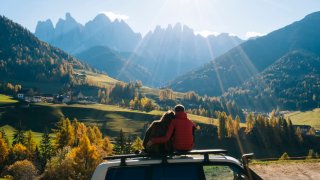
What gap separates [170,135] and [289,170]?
18.5 meters

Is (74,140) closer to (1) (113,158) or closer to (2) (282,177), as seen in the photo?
(2) (282,177)

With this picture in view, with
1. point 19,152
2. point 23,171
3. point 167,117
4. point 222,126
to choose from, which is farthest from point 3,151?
point 167,117

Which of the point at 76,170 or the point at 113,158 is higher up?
the point at 113,158

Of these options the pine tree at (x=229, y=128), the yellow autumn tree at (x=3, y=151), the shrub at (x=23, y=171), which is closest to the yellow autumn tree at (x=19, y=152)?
the yellow autumn tree at (x=3, y=151)

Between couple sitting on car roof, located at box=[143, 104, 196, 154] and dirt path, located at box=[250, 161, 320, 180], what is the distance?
15.3m

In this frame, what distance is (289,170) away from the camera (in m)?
28.1

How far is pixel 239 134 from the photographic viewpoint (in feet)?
608

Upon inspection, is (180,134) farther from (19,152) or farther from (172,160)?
(19,152)

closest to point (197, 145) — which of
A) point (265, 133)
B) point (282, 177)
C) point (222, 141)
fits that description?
point (222, 141)

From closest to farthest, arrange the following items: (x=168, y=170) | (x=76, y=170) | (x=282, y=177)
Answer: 1. (x=168, y=170)
2. (x=282, y=177)
3. (x=76, y=170)

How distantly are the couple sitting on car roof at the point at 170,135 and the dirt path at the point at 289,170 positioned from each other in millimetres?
15300

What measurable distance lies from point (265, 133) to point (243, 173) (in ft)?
562

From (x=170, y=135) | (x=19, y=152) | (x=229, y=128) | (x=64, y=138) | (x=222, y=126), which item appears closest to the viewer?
(x=170, y=135)

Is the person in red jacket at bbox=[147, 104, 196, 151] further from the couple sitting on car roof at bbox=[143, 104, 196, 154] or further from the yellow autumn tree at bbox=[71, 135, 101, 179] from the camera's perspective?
the yellow autumn tree at bbox=[71, 135, 101, 179]
